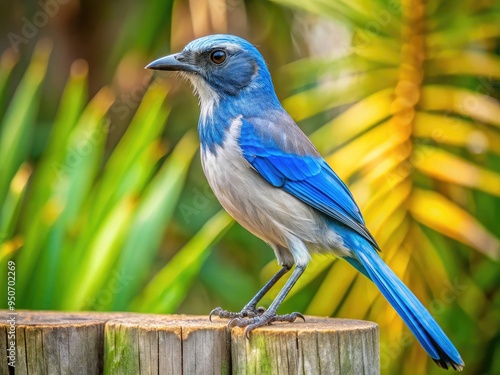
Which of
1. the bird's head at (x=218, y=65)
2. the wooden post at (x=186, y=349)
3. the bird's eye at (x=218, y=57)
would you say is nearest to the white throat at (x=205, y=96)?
the bird's head at (x=218, y=65)

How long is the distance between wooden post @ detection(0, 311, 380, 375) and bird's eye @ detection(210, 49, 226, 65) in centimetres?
159

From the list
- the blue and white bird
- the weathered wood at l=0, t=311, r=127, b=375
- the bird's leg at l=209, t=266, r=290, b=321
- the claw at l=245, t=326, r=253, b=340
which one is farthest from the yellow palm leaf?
the weathered wood at l=0, t=311, r=127, b=375

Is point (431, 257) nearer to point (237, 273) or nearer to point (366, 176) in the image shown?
point (366, 176)

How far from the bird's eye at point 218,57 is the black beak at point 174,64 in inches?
4.5

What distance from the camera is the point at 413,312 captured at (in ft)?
13.4

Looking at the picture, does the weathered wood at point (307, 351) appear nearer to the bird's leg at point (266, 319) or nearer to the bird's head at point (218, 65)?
the bird's leg at point (266, 319)

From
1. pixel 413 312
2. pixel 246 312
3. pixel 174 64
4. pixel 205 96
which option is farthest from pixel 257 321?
pixel 174 64

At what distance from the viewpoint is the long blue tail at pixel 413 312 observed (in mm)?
3910

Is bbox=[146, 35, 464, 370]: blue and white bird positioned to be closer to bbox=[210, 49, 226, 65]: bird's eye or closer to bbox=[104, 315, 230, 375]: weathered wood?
bbox=[210, 49, 226, 65]: bird's eye

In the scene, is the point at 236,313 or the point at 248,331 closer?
the point at 248,331

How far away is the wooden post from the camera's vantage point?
136 inches

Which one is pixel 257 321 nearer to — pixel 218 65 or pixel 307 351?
pixel 307 351

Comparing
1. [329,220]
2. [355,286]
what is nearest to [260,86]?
[329,220]

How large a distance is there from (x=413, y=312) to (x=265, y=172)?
1.01 m
